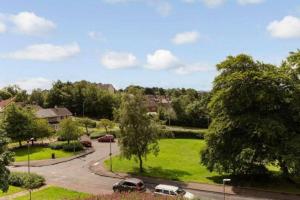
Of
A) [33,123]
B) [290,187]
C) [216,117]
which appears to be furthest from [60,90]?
[290,187]

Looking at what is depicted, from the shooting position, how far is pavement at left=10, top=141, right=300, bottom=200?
41.7 meters

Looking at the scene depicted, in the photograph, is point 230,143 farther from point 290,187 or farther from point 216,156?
point 290,187

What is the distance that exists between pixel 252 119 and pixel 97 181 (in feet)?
62.8

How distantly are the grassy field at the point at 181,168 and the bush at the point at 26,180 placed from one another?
10.9 meters

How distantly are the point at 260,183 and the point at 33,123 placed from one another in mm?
42874

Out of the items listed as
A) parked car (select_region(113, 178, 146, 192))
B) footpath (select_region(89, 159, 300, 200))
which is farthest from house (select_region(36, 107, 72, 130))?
parked car (select_region(113, 178, 146, 192))

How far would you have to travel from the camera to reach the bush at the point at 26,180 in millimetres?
44750

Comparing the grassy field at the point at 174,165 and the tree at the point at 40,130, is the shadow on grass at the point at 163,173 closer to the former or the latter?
the grassy field at the point at 174,165

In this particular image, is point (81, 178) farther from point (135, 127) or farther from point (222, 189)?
point (222, 189)

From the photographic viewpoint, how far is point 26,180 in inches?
1791

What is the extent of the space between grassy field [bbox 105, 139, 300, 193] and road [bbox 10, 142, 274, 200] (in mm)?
3604

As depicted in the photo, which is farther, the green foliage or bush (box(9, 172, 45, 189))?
the green foliage

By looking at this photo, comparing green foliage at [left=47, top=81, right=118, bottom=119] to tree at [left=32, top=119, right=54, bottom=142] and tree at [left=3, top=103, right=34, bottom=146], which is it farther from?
tree at [left=3, top=103, right=34, bottom=146]

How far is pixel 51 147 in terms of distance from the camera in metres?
69.8
